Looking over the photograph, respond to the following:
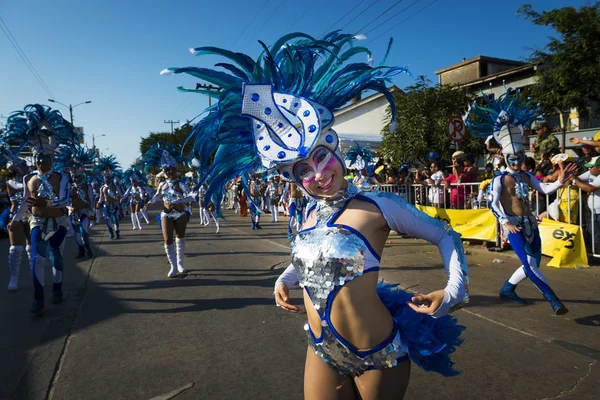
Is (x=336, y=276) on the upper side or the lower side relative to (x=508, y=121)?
lower

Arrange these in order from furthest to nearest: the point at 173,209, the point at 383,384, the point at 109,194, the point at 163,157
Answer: the point at 109,194
the point at 163,157
the point at 173,209
the point at 383,384

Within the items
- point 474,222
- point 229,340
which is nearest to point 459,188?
point 474,222

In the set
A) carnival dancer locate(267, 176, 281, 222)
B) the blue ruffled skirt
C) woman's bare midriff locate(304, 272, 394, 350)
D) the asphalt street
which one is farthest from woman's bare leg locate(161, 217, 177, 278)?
carnival dancer locate(267, 176, 281, 222)

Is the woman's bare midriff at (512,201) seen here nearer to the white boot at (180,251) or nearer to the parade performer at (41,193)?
the white boot at (180,251)

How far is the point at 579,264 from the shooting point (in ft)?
22.4

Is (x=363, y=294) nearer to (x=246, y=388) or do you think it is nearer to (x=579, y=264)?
(x=246, y=388)

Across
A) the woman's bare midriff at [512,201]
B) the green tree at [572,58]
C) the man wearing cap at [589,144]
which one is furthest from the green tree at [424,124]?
the woman's bare midriff at [512,201]

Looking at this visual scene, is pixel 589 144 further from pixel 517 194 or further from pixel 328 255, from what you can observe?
pixel 328 255

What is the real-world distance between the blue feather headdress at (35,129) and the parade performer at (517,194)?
5949mm

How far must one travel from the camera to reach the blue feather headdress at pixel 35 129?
18.5ft

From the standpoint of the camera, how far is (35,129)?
5648 millimetres

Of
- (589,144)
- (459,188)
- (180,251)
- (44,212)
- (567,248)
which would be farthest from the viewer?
(459,188)

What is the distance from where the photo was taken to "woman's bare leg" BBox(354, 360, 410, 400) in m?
1.82

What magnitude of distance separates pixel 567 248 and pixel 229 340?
19.2 feet
